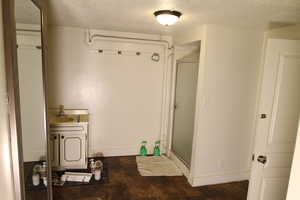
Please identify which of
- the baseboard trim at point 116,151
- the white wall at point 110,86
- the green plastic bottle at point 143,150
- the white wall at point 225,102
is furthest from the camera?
the green plastic bottle at point 143,150

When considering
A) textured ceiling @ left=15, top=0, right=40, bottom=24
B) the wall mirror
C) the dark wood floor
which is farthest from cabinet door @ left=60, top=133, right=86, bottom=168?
textured ceiling @ left=15, top=0, right=40, bottom=24

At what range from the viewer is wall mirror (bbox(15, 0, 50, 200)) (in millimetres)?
1144

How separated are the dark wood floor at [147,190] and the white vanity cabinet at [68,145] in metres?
0.50

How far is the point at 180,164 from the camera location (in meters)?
3.49

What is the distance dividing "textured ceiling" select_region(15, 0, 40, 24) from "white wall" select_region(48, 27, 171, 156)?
6.89ft

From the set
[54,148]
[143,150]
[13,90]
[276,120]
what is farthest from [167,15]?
[143,150]

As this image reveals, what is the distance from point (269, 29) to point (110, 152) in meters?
3.27

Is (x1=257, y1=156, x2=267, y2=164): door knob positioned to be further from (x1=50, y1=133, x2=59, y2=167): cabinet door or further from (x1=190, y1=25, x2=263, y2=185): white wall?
(x1=50, y1=133, x2=59, y2=167): cabinet door

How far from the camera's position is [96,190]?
2.75 meters

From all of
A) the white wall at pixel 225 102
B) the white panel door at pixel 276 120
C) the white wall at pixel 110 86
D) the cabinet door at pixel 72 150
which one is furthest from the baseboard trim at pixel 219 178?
the cabinet door at pixel 72 150

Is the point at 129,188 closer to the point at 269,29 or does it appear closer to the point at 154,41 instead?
the point at 154,41

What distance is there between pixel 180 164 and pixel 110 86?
1.84m

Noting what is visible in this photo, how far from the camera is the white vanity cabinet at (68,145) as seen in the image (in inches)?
121

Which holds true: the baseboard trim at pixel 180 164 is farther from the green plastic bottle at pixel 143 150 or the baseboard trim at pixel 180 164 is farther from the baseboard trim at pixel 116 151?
the baseboard trim at pixel 116 151
